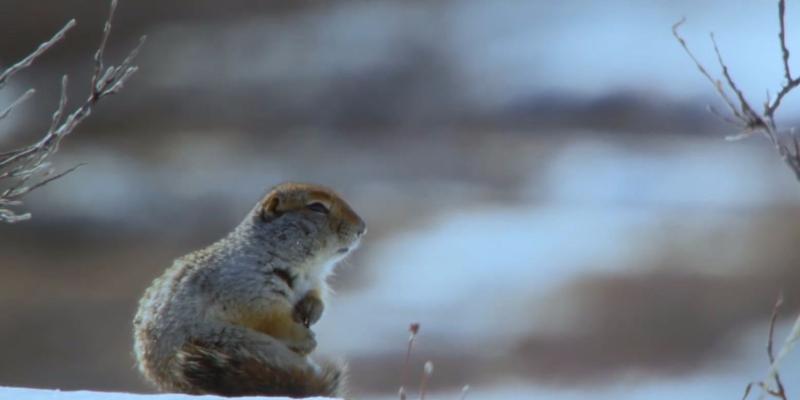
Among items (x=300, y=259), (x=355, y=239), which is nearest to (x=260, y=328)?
(x=300, y=259)

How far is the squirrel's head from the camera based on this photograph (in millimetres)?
4594

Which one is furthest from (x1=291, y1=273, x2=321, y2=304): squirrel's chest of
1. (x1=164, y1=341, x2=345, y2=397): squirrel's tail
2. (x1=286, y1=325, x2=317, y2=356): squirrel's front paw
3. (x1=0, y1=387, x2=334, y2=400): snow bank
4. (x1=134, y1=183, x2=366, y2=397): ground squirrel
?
(x1=0, y1=387, x2=334, y2=400): snow bank

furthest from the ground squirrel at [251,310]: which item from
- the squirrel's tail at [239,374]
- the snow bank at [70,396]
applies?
the snow bank at [70,396]

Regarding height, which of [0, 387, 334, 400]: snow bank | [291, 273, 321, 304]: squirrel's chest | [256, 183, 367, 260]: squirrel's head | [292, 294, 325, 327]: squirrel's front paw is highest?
[256, 183, 367, 260]: squirrel's head

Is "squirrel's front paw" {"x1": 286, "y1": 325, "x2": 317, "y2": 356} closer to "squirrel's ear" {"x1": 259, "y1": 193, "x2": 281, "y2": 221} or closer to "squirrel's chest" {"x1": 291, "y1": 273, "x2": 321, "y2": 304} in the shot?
"squirrel's chest" {"x1": 291, "y1": 273, "x2": 321, "y2": 304}

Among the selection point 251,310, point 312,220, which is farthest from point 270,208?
point 251,310

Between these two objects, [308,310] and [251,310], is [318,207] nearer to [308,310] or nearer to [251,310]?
[308,310]

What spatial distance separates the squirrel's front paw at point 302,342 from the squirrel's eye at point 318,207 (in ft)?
2.24

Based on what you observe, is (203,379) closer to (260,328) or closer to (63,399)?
(260,328)

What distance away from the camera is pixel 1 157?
11.8 ft

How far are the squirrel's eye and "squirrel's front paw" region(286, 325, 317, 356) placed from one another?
0.68 m

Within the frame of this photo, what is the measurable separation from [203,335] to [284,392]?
337 millimetres

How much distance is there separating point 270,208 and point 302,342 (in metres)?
0.77

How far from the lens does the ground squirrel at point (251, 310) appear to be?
12.8ft
